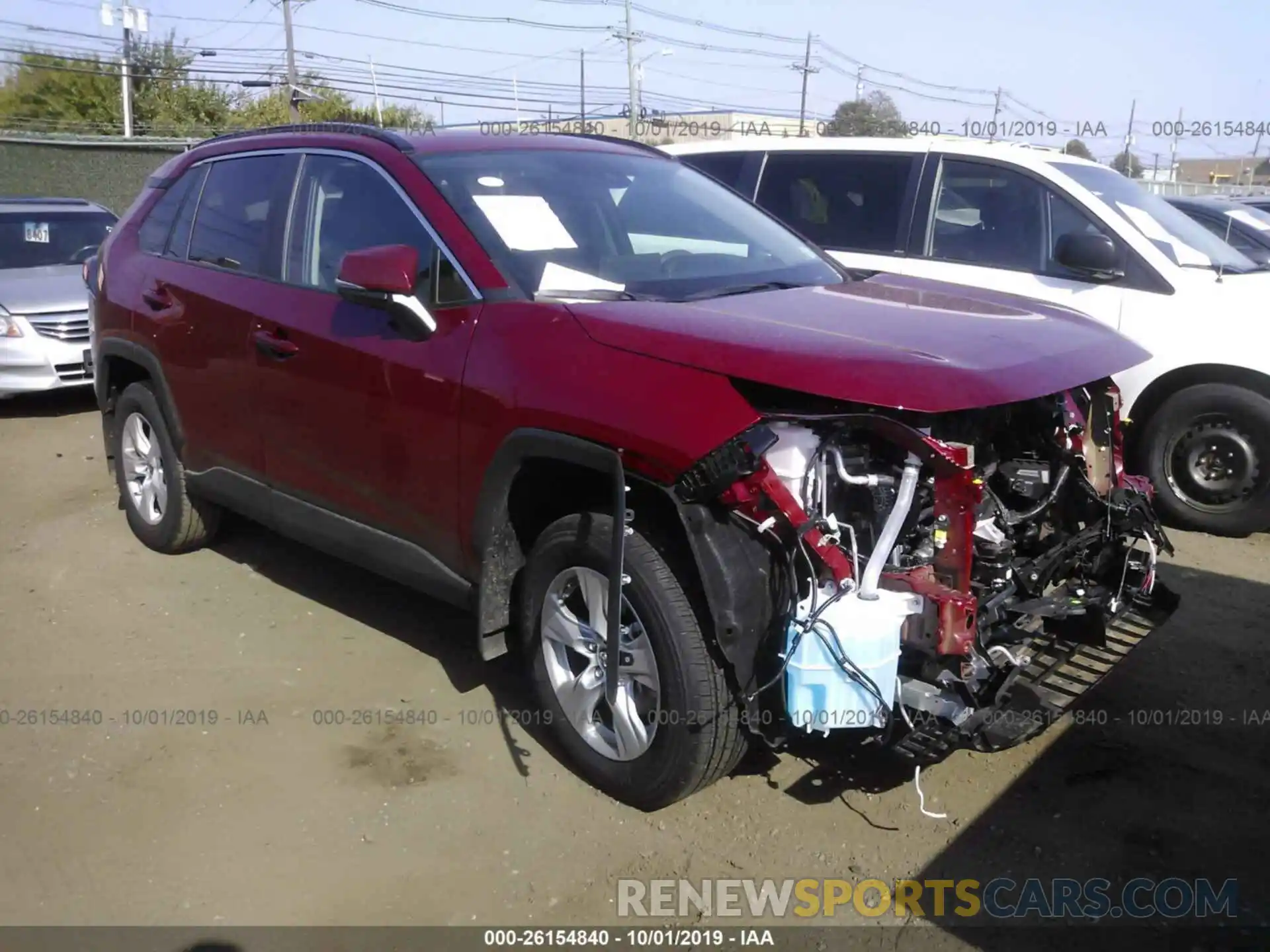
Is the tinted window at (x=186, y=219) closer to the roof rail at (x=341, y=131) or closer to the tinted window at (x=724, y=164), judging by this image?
the roof rail at (x=341, y=131)

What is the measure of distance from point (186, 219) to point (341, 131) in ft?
3.95

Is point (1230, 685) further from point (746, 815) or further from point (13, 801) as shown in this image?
point (13, 801)

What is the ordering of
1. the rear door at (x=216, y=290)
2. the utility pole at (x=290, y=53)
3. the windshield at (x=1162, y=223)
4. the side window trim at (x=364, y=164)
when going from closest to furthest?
the side window trim at (x=364, y=164) < the rear door at (x=216, y=290) < the windshield at (x=1162, y=223) < the utility pole at (x=290, y=53)

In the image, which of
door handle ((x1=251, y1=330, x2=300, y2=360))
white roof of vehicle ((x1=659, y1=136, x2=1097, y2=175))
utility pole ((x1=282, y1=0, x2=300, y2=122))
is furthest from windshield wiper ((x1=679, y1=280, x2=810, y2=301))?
utility pole ((x1=282, y1=0, x2=300, y2=122))

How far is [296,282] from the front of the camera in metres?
4.26

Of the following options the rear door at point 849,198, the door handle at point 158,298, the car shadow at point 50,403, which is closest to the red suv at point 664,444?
the door handle at point 158,298

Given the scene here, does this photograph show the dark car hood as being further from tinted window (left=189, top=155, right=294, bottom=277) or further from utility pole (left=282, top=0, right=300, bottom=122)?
utility pole (left=282, top=0, right=300, bottom=122)

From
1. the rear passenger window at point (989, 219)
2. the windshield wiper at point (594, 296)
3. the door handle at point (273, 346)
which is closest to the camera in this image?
the windshield wiper at point (594, 296)

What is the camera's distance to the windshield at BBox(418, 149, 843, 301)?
3.65 metres

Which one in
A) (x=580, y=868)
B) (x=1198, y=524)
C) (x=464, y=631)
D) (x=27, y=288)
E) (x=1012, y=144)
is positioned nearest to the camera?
(x=580, y=868)

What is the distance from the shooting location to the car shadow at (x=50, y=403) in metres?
9.45

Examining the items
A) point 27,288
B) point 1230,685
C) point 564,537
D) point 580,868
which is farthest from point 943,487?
point 27,288

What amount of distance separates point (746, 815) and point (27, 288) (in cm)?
827

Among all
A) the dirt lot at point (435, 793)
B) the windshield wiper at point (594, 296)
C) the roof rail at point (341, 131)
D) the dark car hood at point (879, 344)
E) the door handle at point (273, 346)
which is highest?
the roof rail at point (341, 131)
